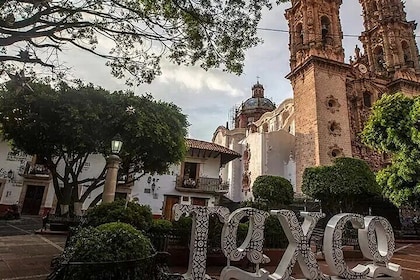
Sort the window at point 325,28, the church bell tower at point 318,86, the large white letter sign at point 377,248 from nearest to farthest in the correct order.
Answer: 1. the large white letter sign at point 377,248
2. the church bell tower at point 318,86
3. the window at point 325,28

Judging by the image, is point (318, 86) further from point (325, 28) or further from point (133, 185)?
point (133, 185)

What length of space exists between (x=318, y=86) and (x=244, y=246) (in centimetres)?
2148

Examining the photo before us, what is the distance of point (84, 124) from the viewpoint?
39.1 feet

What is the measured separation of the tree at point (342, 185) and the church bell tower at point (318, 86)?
14.9 ft

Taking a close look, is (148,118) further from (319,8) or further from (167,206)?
(319,8)

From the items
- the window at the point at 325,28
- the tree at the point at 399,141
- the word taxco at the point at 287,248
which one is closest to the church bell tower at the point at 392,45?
the window at the point at 325,28

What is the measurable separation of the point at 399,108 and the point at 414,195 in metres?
3.81

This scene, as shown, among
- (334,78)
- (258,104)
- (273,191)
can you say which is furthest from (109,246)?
(258,104)

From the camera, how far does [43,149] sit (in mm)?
12789

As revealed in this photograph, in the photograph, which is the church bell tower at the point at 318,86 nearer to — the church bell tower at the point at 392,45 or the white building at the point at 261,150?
the white building at the point at 261,150

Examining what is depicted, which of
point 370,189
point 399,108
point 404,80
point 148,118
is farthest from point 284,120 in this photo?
point 148,118

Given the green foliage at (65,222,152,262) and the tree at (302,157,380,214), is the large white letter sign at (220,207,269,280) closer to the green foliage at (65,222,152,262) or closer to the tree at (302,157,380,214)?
the green foliage at (65,222,152,262)

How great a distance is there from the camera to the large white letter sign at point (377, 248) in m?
4.80

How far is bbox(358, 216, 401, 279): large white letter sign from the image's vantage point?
480 centimetres
